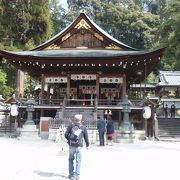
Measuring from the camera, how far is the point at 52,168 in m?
12.5

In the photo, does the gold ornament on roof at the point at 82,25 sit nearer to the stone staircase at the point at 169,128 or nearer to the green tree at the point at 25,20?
the stone staircase at the point at 169,128

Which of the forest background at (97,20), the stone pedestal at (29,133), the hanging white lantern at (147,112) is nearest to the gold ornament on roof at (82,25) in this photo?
the forest background at (97,20)

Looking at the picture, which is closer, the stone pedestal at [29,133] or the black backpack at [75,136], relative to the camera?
the black backpack at [75,136]

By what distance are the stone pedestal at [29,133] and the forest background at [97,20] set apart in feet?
35.5

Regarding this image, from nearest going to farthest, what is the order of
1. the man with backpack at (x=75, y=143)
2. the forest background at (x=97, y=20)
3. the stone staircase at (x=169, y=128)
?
the man with backpack at (x=75, y=143) → the forest background at (x=97, y=20) → the stone staircase at (x=169, y=128)

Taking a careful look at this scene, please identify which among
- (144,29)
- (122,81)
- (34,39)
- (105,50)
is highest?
(144,29)

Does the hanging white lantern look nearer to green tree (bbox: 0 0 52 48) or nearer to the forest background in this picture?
the forest background

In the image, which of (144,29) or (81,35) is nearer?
(81,35)

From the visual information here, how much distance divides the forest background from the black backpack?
19436mm

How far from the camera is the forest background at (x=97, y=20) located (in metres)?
30.5

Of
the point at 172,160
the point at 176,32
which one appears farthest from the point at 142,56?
the point at 172,160

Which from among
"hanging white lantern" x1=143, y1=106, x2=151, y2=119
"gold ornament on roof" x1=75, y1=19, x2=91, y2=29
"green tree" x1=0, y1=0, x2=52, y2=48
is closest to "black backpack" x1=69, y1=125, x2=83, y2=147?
"hanging white lantern" x1=143, y1=106, x2=151, y2=119

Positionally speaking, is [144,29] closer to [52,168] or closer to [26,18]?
[26,18]

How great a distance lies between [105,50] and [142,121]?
6.61 m
